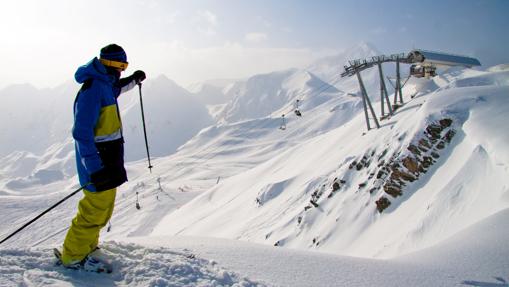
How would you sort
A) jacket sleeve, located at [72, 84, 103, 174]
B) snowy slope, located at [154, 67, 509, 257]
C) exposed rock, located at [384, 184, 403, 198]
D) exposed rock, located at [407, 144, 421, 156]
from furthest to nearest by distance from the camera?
exposed rock, located at [407, 144, 421, 156] → exposed rock, located at [384, 184, 403, 198] → snowy slope, located at [154, 67, 509, 257] → jacket sleeve, located at [72, 84, 103, 174]

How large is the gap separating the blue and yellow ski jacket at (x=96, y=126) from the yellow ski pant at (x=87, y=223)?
0.18 m

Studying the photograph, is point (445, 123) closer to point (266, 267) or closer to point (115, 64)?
point (266, 267)

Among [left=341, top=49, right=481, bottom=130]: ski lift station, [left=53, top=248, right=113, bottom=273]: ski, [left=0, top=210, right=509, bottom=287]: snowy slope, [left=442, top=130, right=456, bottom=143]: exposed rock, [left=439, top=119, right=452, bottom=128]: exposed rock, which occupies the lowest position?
[left=0, top=210, right=509, bottom=287]: snowy slope

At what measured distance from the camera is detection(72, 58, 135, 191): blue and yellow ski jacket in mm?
4211

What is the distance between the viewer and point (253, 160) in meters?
129

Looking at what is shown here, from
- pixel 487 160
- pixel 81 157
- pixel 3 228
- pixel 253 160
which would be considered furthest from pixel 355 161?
pixel 253 160

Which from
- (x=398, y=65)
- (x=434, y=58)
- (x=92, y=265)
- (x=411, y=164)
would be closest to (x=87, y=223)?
(x=92, y=265)

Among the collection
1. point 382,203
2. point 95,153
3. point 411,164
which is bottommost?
point 382,203

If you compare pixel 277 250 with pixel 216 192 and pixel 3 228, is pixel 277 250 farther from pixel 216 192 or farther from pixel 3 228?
pixel 3 228

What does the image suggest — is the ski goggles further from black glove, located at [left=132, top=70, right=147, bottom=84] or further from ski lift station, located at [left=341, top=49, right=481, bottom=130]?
ski lift station, located at [left=341, top=49, right=481, bottom=130]

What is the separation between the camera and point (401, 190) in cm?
1681

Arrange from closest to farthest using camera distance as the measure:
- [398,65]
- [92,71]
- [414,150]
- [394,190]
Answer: [92,71] < [394,190] < [414,150] < [398,65]

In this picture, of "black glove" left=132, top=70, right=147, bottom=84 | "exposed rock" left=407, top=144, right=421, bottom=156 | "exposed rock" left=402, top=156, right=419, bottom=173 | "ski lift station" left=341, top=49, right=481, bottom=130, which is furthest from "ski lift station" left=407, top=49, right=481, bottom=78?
"black glove" left=132, top=70, right=147, bottom=84

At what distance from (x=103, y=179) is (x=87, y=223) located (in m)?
0.63
